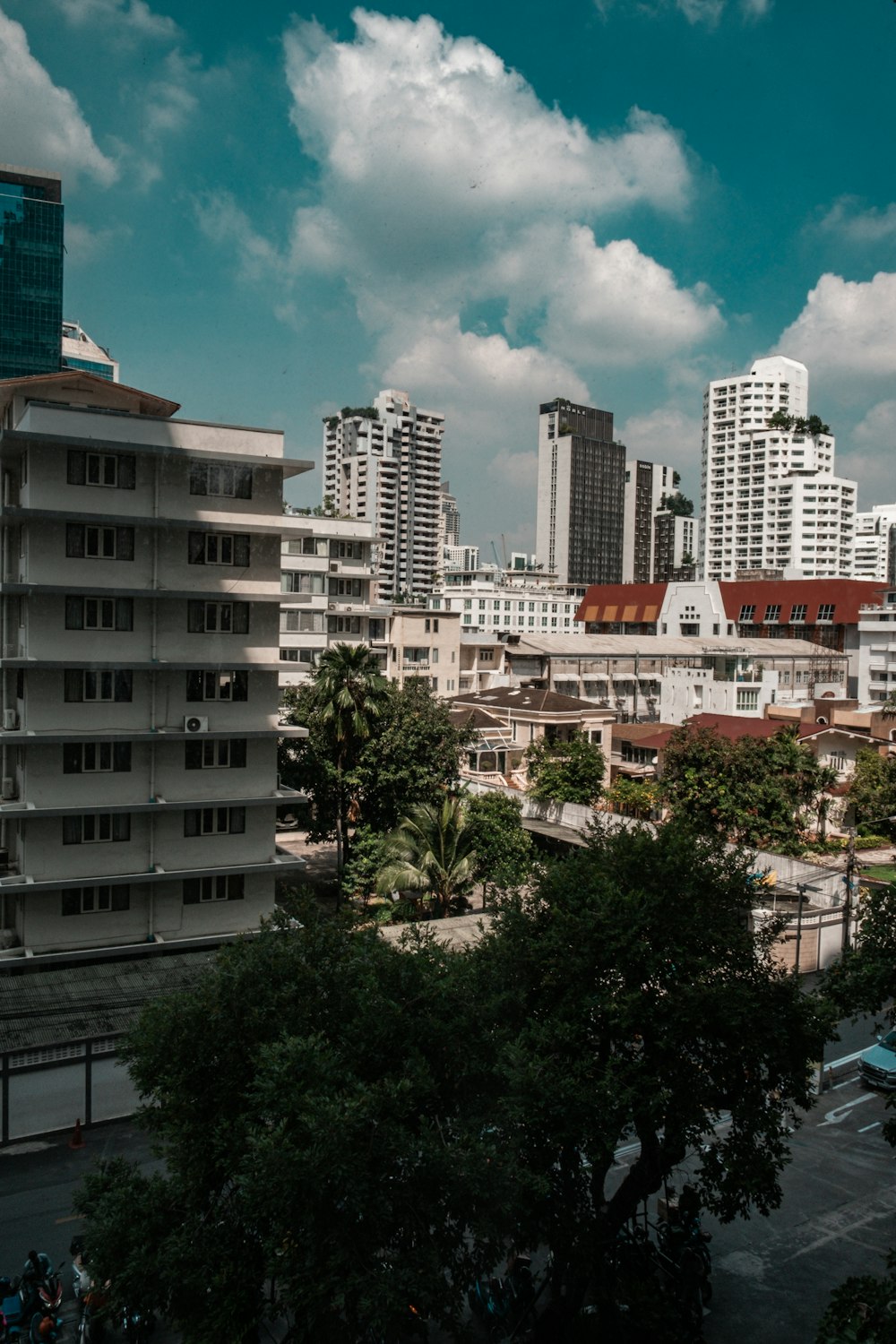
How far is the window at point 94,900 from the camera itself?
25.1 meters

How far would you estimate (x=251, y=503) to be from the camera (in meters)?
27.0

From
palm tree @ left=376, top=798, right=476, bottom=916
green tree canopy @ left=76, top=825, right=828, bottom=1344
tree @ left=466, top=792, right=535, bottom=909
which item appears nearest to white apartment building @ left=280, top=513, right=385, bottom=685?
tree @ left=466, top=792, right=535, bottom=909

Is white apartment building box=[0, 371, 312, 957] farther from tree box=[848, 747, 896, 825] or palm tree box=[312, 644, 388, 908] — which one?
tree box=[848, 747, 896, 825]

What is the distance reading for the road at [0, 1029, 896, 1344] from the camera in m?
15.4

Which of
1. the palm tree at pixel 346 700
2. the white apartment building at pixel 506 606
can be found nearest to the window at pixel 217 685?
the palm tree at pixel 346 700

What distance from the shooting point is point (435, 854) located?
29.9 meters

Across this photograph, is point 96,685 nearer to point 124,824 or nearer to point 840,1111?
point 124,824

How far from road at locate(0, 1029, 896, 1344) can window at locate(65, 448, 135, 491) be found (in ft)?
48.8

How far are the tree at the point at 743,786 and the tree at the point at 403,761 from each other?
10.4 metres

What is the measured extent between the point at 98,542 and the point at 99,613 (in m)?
1.77

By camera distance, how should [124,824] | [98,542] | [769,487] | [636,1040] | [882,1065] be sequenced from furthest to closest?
[769,487] < [124,824] < [98,542] < [882,1065] < [636,1040]

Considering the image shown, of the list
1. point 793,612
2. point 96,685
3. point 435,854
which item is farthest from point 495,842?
point 793,612

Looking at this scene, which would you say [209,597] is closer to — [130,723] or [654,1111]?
[130,723]

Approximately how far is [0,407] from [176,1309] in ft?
76.0
